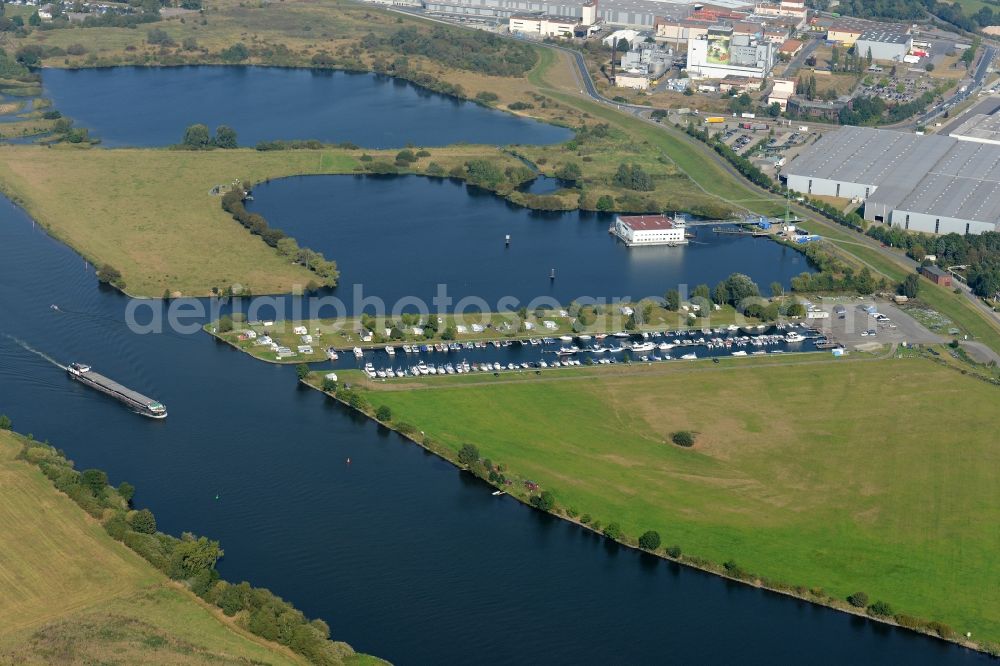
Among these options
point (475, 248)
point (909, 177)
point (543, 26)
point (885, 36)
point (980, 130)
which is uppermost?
point (885, 36)

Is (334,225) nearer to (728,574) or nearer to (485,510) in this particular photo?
(485,510)

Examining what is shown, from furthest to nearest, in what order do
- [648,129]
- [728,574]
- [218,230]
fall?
[648,129], [218,230], [728,574]

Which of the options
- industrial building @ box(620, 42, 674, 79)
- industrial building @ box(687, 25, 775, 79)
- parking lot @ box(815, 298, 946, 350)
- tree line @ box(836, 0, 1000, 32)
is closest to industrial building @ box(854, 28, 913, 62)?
industrial building @ box(687, 25, 775, 79)

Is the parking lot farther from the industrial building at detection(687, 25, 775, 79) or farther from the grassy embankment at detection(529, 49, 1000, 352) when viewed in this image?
the industrial building at detection(687, 25, 775, 79)

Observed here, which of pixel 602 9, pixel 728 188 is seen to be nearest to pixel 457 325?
pixel 728 188

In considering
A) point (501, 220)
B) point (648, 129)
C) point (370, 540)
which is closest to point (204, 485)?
point (370, 540)

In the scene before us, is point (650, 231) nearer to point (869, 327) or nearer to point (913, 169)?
point (869, 327)
